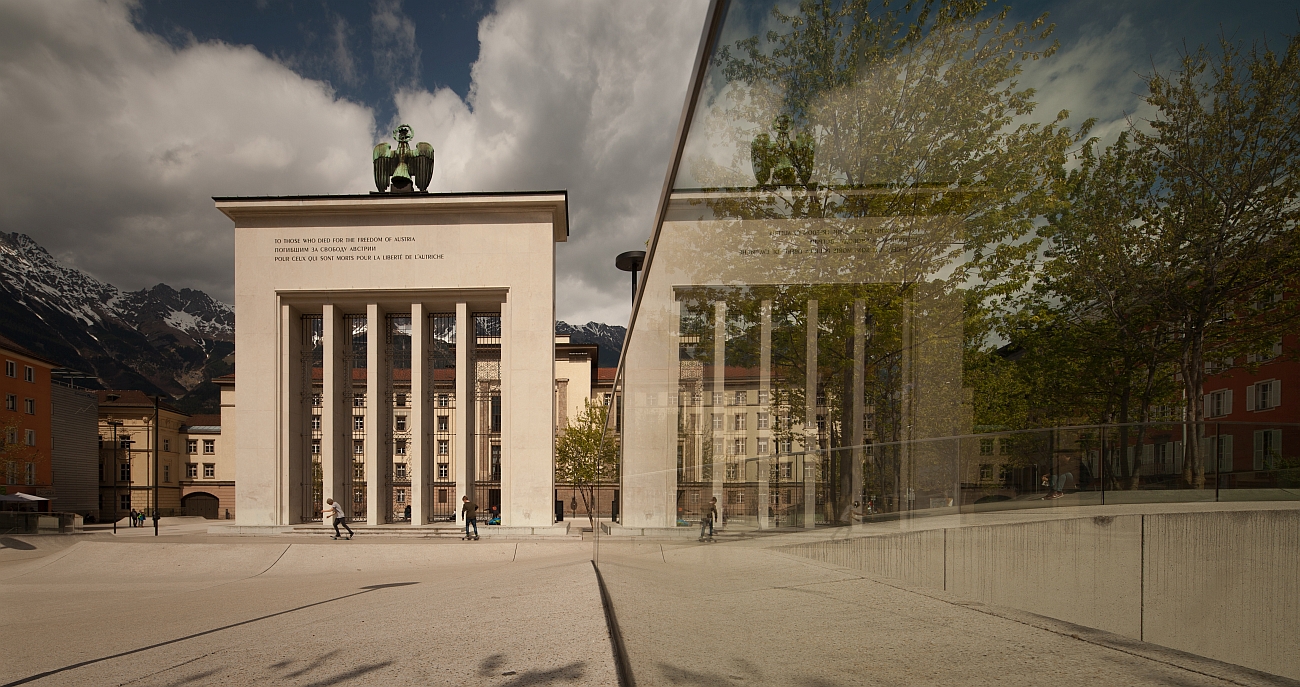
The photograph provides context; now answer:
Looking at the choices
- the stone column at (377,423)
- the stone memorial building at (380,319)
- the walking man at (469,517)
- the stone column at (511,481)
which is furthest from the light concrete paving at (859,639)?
the stone column at (377,423)

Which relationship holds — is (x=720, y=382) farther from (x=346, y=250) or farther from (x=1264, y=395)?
(x=346, y=250)

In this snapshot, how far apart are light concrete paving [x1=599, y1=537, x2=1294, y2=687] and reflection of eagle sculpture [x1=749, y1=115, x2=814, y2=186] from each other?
2.63 ft

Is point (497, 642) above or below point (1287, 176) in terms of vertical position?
below

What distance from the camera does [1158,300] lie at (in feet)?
2.14

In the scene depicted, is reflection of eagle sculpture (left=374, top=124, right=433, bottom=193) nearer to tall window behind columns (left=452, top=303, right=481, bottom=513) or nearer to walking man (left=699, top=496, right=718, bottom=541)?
tall window behind columns (left=452, top=303, right=481, bottom=513)

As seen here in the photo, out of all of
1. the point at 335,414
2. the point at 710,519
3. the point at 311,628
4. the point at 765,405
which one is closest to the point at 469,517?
the point at 335,414

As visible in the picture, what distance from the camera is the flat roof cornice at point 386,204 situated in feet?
101

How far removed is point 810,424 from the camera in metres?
1.45

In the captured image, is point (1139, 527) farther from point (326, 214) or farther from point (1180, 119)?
point (326, 214)

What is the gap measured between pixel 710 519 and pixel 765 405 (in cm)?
81

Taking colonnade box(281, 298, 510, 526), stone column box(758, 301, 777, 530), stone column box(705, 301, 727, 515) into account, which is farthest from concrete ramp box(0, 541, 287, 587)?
stone column box(758, 301, 777, 530)

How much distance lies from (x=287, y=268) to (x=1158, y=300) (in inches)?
1365

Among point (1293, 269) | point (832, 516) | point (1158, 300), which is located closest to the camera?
point (1293, 269)

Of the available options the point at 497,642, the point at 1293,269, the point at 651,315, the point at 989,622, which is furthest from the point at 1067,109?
the point at 497,642
